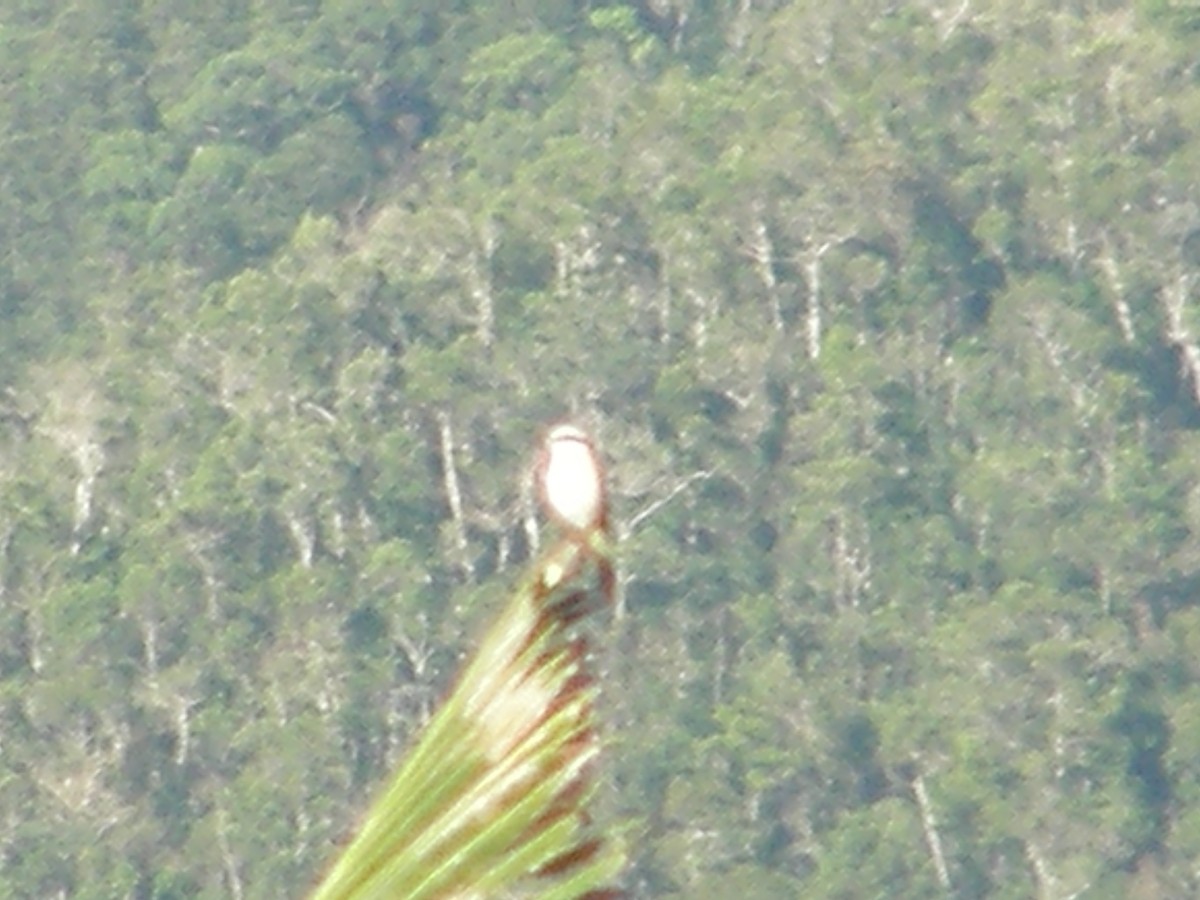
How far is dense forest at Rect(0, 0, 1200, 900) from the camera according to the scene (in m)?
17.5

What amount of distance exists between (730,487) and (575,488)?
1775 centimetres

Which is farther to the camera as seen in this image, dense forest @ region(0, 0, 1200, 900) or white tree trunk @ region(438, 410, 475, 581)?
white tree trunk @ region(438, 410, 475, 581)

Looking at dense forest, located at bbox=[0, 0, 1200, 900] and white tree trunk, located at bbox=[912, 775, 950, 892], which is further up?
dense forest, located at bbox=[0, 0, 1200, 900]

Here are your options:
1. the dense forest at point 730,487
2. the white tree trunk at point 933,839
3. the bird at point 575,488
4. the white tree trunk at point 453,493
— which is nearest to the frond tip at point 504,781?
the bird at point 575,488

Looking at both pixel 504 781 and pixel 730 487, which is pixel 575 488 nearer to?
pixel 504 781

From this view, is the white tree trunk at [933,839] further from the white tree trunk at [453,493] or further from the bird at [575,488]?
the bird at [575,488]

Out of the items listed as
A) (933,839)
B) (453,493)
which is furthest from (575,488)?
(453,493)

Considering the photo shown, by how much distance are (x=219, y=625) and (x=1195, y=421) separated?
564cm

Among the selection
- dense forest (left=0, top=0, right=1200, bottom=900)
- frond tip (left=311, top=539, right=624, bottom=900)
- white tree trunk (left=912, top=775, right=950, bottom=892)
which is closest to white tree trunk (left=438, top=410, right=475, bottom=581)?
dense forest (left=0, top=0, right=1200, bottom=900)

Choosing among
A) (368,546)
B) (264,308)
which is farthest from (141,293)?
(368,546)

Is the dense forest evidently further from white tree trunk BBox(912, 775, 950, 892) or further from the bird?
the bird

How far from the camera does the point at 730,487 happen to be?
1856cm

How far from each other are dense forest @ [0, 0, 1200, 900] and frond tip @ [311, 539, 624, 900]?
15830 millimetres

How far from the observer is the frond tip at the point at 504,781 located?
2.81ft
